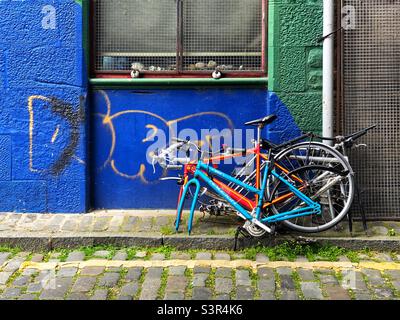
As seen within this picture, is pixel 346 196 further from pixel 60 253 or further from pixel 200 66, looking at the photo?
pixel 60 253

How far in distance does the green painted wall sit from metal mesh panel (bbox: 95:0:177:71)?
113cm

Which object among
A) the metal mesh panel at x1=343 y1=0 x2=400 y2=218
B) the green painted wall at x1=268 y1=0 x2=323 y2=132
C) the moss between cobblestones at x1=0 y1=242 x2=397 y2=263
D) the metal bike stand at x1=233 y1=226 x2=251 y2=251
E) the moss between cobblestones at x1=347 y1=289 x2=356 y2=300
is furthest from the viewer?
the green painted wall at x1=268 y1=0 x2=323 y2=132

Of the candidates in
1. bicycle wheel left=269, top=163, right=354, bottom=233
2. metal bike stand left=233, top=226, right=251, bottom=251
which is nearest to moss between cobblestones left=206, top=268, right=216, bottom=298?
metal bike stand left=233, top=226, right=251, bottom=251

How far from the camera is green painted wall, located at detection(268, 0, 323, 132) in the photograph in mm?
6148

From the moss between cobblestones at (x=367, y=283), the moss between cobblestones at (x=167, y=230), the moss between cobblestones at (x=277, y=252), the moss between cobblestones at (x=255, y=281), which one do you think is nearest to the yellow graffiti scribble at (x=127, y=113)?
the moss between cobblestones at (x=167, y=230)

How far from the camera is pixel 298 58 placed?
6180 mm

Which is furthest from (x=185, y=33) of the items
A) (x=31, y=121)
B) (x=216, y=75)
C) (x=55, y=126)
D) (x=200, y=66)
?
(x=31, y=121)

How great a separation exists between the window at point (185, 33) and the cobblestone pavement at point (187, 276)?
212 centimetres

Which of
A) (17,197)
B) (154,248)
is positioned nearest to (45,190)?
(17,197)

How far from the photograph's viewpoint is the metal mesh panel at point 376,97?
6.04 meters

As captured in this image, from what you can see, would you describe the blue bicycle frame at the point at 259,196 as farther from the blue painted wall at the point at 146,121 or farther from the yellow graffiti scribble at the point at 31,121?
the yellow graffiti scribble at the point at 31,121

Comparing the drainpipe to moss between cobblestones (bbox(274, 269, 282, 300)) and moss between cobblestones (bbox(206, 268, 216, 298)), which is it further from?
moss between cobblestones (bbox(206, 268, 216, 298))

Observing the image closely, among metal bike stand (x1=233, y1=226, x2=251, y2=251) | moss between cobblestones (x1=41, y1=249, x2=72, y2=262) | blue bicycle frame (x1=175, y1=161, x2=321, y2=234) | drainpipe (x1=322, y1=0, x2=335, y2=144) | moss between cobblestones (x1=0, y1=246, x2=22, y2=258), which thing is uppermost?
drainpipe (x1=322, y1=0, x2=335, y2=144)

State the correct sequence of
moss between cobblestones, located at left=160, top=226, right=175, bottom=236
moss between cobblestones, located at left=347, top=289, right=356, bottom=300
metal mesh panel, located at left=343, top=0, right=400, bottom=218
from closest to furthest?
moss between cobblestones, located at left=347, top=289, right=356, bottom=300
moss between cobblestones, located at left=160, top=226, right=175, bottom=236
metal mesh panel, located at left=343, top=0, right=400, bottom=218
